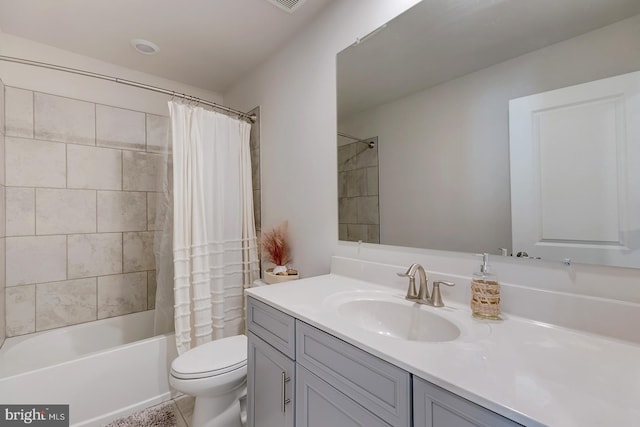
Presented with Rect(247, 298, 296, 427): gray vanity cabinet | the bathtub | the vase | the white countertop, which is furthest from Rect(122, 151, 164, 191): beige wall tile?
the white countertop

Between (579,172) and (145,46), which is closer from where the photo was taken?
(579,172)

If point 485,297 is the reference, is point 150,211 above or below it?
above

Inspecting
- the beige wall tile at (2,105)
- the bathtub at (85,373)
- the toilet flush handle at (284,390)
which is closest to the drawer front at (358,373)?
the toilet flush handle at (284,390)

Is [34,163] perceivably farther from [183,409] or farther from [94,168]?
[183,409]

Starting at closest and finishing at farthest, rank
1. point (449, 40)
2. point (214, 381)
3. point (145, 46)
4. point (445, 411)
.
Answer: point (445, 411) < point (449, 40) < point (214, 381) < point (145, 46)

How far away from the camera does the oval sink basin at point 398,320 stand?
3.22ft

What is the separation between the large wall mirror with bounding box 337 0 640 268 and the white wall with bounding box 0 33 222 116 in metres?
1.88

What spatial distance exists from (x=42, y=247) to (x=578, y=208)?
299 cm

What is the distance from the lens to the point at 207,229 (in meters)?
1.90

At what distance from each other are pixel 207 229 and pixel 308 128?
3.16 ft

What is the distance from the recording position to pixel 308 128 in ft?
5.91

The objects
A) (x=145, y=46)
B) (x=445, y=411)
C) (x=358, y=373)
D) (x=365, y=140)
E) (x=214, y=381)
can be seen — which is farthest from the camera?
(x=145, y=46)

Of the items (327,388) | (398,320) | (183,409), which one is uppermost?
(398,320)

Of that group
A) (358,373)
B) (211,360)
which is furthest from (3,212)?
(358,373)
